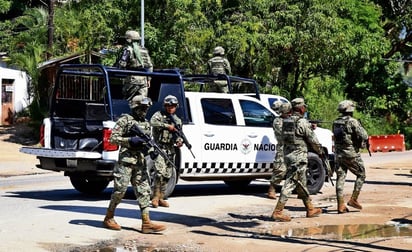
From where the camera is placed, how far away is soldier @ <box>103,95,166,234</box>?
30.6 feet

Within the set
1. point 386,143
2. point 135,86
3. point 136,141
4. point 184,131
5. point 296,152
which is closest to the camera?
point 136,141

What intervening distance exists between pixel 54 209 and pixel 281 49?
60.3ft

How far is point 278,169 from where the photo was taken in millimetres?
13086

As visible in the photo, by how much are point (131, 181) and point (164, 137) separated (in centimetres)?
237

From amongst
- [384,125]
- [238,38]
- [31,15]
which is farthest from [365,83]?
[31,15]

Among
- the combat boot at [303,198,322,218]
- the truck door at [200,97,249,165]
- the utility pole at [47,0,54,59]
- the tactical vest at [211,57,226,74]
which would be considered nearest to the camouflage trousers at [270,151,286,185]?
the truck door at [200,97,249,165]

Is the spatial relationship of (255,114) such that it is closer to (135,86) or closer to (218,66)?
(135,86)

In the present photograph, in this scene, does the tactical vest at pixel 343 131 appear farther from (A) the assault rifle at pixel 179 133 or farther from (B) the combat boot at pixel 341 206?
(A) the assault rifle at pixel 179 133

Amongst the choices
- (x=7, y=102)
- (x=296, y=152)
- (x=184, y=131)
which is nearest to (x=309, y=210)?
(x=296, y=152)

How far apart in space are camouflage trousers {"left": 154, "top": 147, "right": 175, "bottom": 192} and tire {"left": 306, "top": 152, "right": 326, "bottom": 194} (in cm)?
305

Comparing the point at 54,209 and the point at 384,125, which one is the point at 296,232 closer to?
the point at 54,209

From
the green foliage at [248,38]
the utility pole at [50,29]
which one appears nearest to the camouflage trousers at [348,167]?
the green foliage at [248,38]

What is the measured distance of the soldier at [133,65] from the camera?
1260 centimetres

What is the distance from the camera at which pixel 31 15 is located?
40.3 meters
